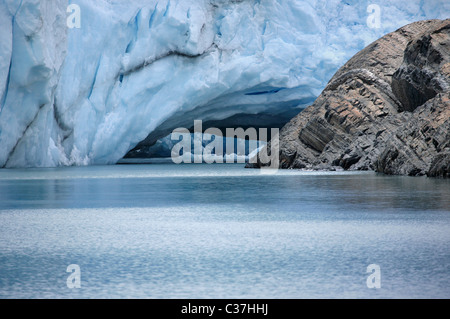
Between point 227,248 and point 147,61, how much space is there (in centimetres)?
1434

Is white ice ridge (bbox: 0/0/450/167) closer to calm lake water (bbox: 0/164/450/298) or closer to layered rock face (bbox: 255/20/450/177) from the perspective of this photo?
layered rock face (bbox: 255/20/450/177)

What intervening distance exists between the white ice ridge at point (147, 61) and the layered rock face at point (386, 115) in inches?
104

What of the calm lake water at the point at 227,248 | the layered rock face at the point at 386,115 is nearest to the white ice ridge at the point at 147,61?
the layered rock face at the point at 386,115

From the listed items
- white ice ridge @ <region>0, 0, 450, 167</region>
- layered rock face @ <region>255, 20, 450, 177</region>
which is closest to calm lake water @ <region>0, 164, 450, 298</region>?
layered rock face @ <region>255, 20, 450, 177</region>

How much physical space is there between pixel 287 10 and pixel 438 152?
9.52m

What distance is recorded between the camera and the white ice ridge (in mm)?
13680

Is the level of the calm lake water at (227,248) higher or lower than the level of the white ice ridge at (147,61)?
lower

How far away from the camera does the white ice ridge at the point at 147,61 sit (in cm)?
1368

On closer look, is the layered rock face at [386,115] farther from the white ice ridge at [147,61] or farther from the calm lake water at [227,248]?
the calm lake water at [227,248]

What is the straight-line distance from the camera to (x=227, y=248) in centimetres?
299

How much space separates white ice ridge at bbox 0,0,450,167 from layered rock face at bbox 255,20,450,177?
2.63 metres

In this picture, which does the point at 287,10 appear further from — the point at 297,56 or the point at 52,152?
the point at 52,152

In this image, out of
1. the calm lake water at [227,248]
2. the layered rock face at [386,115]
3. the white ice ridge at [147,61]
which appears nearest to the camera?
the calm lake water at [227,248]

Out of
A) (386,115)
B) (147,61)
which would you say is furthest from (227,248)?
(147,61)
